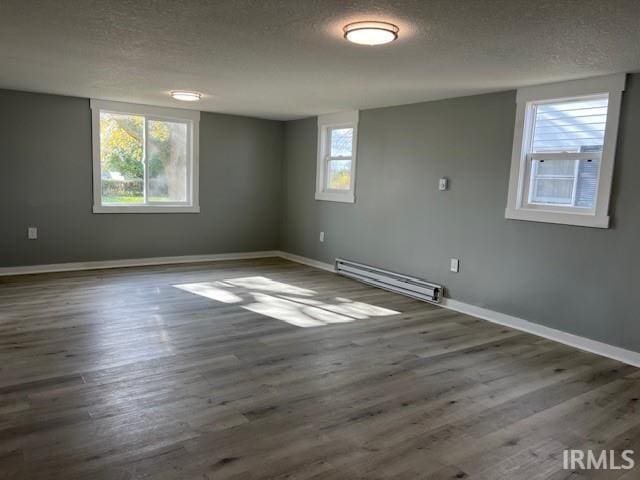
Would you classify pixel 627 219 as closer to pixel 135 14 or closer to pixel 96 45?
pixel 135 14

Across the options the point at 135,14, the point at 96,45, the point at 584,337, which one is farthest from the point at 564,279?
the point at 96,45

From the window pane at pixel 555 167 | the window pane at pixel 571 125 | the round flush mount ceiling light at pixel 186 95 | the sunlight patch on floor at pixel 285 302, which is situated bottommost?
the sunlight patch on floor at pixel 285 302

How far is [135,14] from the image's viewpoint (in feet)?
8.64

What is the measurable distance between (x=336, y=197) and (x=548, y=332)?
3255 mm

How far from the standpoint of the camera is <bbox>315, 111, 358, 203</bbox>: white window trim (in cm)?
606

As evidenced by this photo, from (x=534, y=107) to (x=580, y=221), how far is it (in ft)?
3.62

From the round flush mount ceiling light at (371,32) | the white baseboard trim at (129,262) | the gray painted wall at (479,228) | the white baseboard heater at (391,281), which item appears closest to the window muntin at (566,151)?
the gray painted wall at (479,228)

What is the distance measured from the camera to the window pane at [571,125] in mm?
3734

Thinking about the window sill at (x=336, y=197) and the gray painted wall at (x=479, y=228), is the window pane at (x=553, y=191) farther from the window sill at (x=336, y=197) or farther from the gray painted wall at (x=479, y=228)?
the window sill at (x=336, y=197)

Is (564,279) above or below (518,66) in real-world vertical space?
below

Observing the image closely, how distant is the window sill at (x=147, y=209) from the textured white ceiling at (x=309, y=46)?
1677 mm

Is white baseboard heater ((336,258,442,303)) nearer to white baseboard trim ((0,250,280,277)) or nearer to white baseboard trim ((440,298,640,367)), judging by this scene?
white baseboard trim ((440,298,640,367))

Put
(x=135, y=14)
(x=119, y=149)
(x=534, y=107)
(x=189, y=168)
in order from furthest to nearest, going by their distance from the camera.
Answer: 1. (x=189, y=168)
2. (x=119, y=149)
3. (x=534, y=107)
4. (x=135, y=14)

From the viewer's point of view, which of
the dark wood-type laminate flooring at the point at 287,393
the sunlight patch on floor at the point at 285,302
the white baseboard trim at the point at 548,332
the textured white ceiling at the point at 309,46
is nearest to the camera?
the dark wood-type laminate flooring at the point at 287,393
